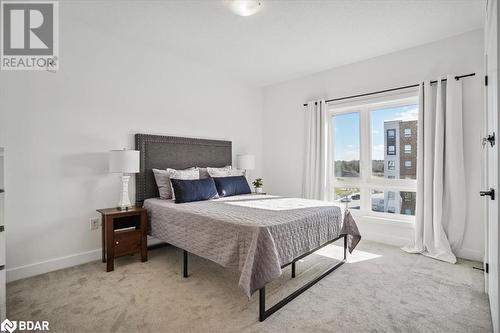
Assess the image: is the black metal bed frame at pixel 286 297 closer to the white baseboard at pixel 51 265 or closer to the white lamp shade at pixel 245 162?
the white baseboard at pixel 51 265

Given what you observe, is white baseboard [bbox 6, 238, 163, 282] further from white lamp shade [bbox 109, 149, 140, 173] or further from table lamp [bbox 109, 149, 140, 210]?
white lamp shade [bbox 109, 149, 140, 173]

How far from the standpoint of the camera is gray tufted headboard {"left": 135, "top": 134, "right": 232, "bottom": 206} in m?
3.37

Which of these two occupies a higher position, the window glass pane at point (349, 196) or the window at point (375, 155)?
the window at point (375, 155)

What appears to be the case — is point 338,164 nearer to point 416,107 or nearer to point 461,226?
point 416,107

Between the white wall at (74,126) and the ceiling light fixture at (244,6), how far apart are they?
137 cm

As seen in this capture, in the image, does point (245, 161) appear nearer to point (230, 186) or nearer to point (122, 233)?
point (230, 186)

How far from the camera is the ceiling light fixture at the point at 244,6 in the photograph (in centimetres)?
249

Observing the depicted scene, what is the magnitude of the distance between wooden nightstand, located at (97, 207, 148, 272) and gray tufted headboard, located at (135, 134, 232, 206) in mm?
354

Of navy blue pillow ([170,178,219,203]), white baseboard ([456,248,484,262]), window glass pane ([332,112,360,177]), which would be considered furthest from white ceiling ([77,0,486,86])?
white baseboard ([456,248,484,262])

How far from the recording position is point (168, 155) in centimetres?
365

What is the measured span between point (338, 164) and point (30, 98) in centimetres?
421

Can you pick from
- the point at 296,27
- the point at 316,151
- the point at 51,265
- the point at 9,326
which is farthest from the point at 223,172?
the point at 9,326
